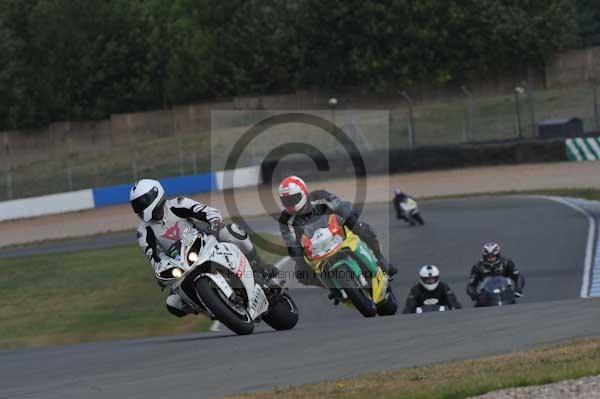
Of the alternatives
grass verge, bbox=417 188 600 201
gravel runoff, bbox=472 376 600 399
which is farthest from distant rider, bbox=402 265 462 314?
grass verge, bbox=417 188 600 201

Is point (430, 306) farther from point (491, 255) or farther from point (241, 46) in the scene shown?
point (241, 46)

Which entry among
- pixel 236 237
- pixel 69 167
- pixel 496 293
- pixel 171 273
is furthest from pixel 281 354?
pixel 69 167

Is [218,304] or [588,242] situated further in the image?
[588,242]

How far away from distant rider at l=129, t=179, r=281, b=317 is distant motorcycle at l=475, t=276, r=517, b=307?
5485 millimetres

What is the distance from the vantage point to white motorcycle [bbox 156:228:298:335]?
9.53 metres

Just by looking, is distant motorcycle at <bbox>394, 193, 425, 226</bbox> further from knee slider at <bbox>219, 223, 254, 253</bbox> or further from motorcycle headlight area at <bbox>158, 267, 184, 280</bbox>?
motorcycle headlight area at <bbox>158, 267, 184, 280</bbox>

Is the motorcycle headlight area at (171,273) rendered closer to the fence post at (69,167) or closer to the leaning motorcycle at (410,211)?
the leaning motorcycle at (410,211)

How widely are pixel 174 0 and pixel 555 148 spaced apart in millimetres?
31825

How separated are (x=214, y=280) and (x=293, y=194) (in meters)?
1.94

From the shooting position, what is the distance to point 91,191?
37.9m

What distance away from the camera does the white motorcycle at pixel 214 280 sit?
9531 millimetres

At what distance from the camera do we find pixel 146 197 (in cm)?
990

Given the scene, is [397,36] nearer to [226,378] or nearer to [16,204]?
[16,204]

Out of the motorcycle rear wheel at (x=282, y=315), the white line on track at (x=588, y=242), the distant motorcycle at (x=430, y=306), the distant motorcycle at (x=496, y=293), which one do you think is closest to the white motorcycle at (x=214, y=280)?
the motorcycle rear wheel at (x=282, y=315)
